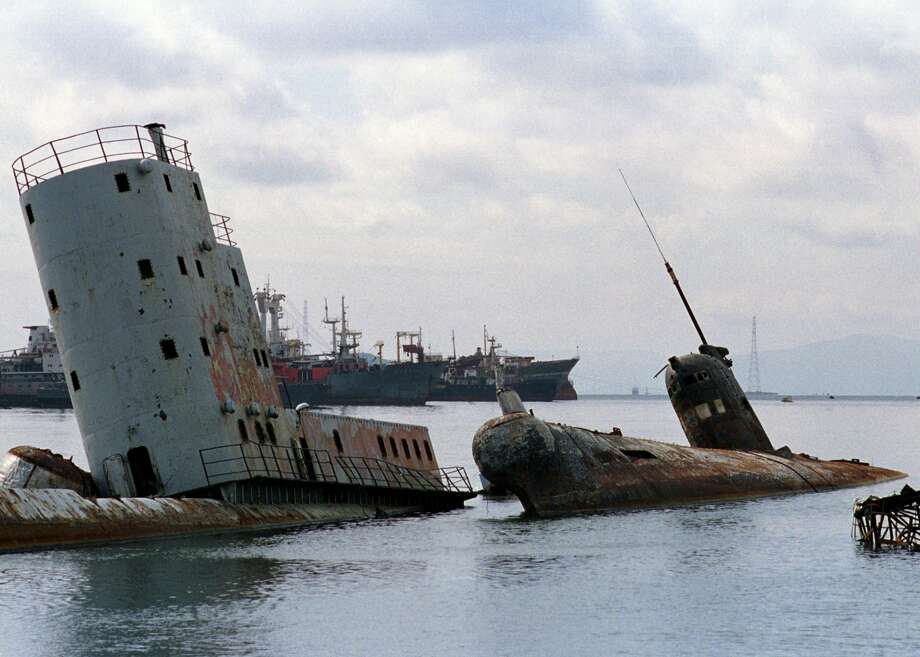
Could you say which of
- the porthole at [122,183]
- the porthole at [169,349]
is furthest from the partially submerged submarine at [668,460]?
the porthole at [122,183]

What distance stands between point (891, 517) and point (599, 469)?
34.7ft

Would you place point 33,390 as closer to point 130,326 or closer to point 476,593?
point 130,326

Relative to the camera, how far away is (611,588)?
30.1 metres

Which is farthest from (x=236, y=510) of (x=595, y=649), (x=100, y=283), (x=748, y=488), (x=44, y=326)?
(x=44, y=326)

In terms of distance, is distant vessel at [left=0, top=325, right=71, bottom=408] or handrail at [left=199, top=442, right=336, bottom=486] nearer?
handrail at [left=199, top=442, right=336, bottom=486]

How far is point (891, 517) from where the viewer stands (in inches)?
1412

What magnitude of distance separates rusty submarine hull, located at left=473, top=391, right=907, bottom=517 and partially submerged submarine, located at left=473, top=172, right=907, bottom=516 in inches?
1.3

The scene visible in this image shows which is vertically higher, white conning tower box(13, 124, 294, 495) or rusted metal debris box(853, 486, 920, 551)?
white conning tower box(13, 124, 294, 495)

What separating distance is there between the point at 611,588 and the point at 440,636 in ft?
20.1

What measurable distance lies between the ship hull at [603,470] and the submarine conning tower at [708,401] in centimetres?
95

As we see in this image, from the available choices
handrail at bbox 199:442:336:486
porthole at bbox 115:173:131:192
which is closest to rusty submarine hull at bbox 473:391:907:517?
handrail at bbox 199:442:336:486

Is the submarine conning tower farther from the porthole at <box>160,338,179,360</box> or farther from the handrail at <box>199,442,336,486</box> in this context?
the porthole at <box>160,338,179,360</box>

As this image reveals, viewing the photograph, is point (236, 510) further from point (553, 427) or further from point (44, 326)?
point (44, 326)

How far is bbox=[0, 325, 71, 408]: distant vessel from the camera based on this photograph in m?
181
